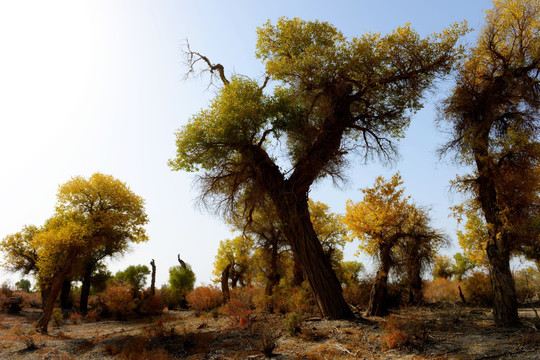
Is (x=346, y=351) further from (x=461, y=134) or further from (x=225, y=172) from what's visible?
(x=461, y=134)

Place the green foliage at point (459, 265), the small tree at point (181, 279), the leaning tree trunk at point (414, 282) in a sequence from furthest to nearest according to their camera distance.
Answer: the small tree at point (181, 279) → the green foliage at point (459, 265) → the leaning tree trunk at point (414, 282)

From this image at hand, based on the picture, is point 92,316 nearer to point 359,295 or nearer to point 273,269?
point 273,269

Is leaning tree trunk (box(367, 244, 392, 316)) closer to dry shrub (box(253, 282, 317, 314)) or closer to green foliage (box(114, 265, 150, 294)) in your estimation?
Answer: dry shrub (box(253, 282, 317, 314))

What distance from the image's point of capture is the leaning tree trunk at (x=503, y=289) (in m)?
10.1

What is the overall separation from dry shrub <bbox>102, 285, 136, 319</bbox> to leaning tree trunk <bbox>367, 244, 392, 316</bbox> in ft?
54.4

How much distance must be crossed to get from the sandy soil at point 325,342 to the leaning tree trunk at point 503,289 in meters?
0.39

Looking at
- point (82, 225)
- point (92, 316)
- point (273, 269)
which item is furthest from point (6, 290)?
point (273, 269)

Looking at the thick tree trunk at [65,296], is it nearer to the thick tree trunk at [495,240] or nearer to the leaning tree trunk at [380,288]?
the leaning tree trunk at [380,288]

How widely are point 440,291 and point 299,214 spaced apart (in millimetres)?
11959

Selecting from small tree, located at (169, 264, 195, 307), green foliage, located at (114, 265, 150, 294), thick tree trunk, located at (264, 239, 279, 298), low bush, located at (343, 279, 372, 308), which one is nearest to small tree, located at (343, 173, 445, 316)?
low bush, located at (343, 279, 372, 308)

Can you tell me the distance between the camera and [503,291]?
1026 centimetres

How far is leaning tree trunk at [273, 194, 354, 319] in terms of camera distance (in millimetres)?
11570

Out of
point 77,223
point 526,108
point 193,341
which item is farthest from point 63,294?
point 526,108

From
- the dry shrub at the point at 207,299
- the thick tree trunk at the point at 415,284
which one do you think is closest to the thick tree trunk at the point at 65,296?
the dry shrub at the point at 207,299
